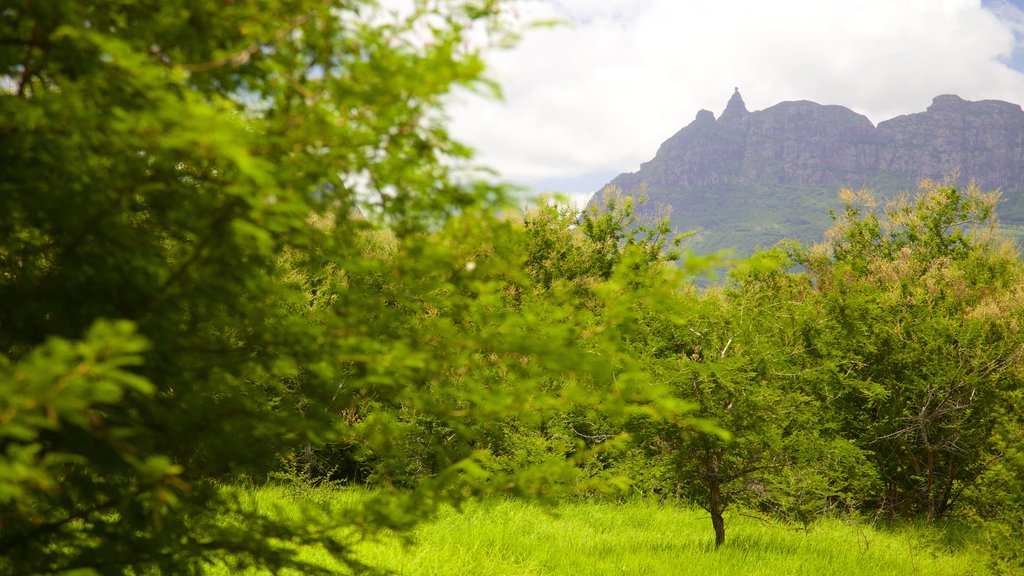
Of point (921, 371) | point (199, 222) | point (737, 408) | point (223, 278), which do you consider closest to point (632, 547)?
point (737, 408)

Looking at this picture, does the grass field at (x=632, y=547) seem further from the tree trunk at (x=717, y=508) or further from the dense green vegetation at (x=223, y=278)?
the dense green vegetation at (x=223, y=278)

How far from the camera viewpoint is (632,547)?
324 inches

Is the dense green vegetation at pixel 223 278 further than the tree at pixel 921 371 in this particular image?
No

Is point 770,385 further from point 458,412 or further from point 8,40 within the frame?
point 8,40

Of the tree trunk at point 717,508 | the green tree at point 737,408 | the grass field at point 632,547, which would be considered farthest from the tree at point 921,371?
the tree trunk at point 717,508

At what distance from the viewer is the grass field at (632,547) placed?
6.75 meters

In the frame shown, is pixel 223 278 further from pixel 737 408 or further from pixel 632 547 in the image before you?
pixel 632 547

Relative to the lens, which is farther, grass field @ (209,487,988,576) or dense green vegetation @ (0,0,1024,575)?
grass field @ (209,487,988,576)

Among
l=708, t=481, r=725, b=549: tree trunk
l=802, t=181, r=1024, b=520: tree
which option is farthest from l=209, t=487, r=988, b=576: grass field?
l=802, t=181, r=1024, b=520: tree

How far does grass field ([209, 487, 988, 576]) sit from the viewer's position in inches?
266

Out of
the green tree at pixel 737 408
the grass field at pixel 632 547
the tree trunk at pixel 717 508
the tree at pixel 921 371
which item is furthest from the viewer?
the tree at pixel 921 371

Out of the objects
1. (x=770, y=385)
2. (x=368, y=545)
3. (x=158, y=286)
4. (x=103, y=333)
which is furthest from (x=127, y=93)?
(x=770, y=385)

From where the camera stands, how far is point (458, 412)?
2900 millimetres

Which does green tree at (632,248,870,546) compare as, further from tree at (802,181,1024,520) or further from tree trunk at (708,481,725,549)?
tree at (802,181,1024,520)
